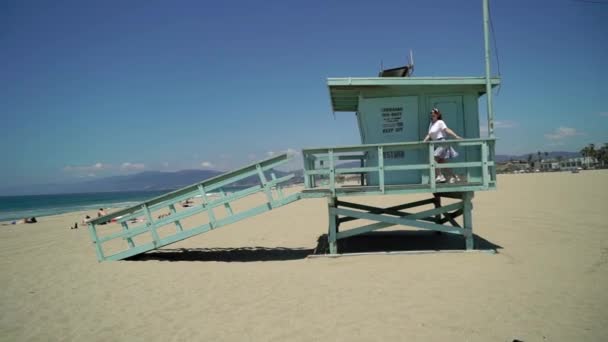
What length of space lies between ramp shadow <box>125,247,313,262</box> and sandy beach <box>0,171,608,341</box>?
6cm

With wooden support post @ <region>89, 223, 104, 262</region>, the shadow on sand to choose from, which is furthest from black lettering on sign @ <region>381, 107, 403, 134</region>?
wooden support post @ <region>89, 223, 104, 262</region>

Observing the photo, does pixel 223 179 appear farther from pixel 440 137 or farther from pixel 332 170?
→ pixel 440 137

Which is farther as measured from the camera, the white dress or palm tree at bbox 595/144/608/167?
palm tree at bbox 595/144/608/167

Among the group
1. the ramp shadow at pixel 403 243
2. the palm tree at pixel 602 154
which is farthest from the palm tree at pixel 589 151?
the ramp shadow at pixel 403 243

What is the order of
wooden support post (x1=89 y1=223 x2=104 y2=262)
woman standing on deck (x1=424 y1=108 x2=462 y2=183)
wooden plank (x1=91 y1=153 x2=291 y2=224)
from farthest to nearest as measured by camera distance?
wooden support post (x1=89 y1=223 x2=104 y2=262) → wooden plank (x1=91 y1=153 x2=291 y2=224) → woman standing on deck (x1=424 y1=108 x2=462 y2=183)

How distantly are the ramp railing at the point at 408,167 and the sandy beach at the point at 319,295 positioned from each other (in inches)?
61.9

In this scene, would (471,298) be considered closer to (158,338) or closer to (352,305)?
(352,305)

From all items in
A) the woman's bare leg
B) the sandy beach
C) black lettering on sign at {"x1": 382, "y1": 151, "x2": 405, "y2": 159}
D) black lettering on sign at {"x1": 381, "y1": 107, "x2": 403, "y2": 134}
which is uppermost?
black lettering on sign at {"x1": 381, "y1": 107, "x2": 403, "y2": 134}

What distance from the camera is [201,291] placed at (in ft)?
19.4

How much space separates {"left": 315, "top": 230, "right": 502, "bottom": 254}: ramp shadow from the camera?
845 cm

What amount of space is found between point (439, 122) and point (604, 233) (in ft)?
21.0

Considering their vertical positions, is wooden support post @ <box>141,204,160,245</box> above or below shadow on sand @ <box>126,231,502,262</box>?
above

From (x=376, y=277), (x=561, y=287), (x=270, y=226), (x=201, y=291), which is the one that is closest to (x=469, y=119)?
(x=561, y=287)

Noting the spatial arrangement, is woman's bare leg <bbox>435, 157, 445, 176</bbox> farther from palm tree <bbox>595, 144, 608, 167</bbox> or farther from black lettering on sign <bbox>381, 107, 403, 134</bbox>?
palm tree <bbox>595, 144, 608, 167</bbox>
